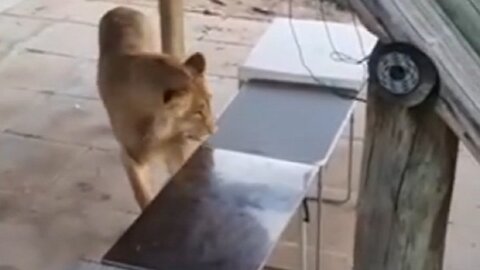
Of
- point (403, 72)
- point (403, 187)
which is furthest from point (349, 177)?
point (403, 72)

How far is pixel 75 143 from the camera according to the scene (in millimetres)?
3057

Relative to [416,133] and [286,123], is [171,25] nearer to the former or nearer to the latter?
[286,123]

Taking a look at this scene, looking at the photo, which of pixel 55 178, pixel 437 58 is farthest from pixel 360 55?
pixel 437 58

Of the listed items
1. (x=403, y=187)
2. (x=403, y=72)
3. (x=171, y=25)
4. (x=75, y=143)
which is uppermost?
(x=403, y=72)

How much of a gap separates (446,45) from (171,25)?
1963 millimetres

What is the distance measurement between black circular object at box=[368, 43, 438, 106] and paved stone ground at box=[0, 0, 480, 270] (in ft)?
4.25

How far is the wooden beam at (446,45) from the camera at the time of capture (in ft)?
3.74

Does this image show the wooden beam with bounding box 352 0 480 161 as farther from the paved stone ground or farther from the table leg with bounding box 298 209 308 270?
the paved stone ground

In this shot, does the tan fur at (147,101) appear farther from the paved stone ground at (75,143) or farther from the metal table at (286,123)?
the paved stone ground at (75,143)

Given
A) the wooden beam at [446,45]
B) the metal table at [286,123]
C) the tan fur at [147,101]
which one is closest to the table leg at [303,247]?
the metal table at [286,123]

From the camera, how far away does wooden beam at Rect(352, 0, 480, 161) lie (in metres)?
1.14

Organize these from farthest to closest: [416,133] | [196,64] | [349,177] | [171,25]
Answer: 1. [171,25]
2. [349,177]
3. [196,64]
4. [416,133]

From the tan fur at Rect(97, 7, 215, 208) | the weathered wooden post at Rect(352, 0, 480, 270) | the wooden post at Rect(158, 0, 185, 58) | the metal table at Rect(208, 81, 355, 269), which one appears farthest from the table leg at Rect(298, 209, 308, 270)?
the wooden post at Rect(158, 0, 185, 58)

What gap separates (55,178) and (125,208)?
0.30m
